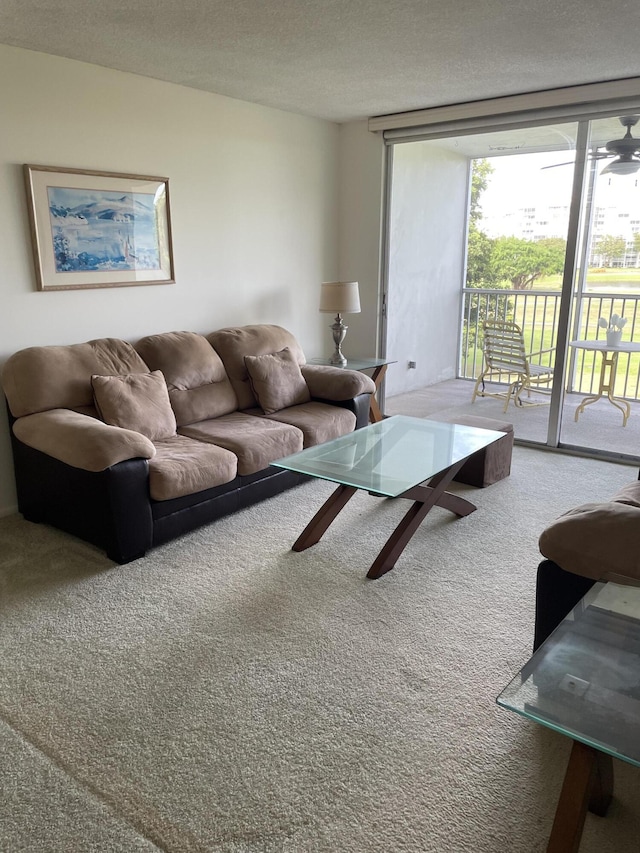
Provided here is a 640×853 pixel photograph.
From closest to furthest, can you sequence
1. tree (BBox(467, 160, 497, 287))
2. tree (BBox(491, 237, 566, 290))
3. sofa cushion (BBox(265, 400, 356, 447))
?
sofa cushion (BBox(265, 400, 356, 447)), tree (BBox(491, 237, 566, 290)), tree (BBox(467, 160, 497, 287))

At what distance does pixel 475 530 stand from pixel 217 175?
2812 millimetres

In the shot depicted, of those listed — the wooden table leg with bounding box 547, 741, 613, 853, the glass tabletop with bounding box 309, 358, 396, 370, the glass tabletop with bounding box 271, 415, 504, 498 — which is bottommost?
the wooden table leg with bounding box 547, 741, 613, 853

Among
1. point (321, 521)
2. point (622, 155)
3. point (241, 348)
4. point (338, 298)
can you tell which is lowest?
point (321, 521)

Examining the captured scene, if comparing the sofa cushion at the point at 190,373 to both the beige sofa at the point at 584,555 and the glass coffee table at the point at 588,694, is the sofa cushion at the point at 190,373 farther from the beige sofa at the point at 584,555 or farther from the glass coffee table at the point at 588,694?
the glass coffee table at the point at 588,694

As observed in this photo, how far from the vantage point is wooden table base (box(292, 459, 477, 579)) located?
284 cm

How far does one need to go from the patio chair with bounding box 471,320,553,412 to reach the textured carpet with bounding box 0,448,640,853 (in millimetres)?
2340

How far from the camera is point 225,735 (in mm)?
1864

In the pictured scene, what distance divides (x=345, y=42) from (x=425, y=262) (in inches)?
116

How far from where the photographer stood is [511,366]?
5.39 m

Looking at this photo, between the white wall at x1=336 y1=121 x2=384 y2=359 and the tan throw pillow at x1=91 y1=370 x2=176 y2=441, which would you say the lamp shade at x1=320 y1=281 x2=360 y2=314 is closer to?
the white wall at x1=336 y1=121 x2=384 y2=359

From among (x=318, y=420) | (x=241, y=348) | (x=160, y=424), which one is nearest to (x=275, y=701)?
(x=160, y=424)

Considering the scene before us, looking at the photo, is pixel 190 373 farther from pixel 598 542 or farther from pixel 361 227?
pixel 598 542

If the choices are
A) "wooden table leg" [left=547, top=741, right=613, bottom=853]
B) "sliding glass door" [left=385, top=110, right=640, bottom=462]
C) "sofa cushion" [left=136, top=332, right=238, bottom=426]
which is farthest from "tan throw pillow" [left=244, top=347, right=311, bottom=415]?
"wooden table leg" [left=547, top=741, right=613, bottom=853]

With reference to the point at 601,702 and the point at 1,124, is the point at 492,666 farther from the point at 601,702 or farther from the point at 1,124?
the point at 1,124
